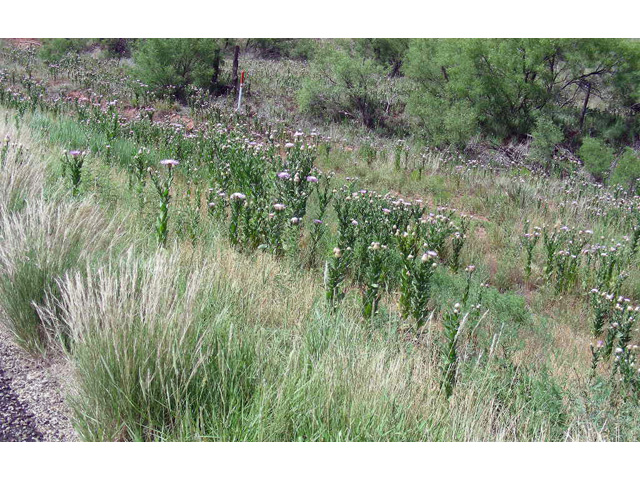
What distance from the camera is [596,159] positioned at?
45.7 feet

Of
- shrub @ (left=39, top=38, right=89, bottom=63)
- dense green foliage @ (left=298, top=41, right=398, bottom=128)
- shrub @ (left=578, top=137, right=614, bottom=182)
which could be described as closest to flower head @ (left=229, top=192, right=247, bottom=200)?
dense green foliage @ (left=298, top=41, right=398, bottom=128)

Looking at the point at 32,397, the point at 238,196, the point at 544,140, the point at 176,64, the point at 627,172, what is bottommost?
the point at 32,397

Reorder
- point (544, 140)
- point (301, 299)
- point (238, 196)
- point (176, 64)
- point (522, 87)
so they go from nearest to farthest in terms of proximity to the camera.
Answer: point (301, 299) → point (238, 196) → point (544, 140) → point (522, 87) → point (176, 64)

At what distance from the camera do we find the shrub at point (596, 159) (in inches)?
548

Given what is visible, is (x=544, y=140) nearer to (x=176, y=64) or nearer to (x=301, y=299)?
(x=176, y=64)

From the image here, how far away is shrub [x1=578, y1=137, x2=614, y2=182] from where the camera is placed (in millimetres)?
13914

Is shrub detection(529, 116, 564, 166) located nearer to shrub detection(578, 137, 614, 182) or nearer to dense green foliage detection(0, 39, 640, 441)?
shrub detection(578, 137, 614, 182)

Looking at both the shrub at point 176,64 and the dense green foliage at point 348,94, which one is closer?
the dense green foliage at point 348,94

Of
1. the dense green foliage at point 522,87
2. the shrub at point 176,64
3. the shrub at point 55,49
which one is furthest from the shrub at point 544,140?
the shrub at point 55,49

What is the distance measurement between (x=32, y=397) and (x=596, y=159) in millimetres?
14390

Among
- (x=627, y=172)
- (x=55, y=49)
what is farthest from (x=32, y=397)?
(x=55, y=49)

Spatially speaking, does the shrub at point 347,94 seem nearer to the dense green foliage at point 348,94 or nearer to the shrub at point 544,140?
the dense green foliage at point 348,94

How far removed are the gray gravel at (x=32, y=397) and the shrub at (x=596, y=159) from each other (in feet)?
45.9

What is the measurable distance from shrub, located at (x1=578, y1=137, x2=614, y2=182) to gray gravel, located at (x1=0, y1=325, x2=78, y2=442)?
45.9 feet
